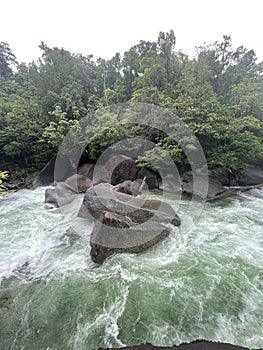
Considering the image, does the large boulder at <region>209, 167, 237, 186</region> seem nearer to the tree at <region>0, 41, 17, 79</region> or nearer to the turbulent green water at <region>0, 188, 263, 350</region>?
the turbulent green water at <region>0, 188, 263, 350</region>

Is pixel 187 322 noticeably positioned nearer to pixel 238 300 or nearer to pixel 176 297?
pixel 176 297

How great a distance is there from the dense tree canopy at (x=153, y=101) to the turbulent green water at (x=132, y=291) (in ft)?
22.3

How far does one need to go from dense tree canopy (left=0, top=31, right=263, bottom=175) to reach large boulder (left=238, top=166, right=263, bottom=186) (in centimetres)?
77

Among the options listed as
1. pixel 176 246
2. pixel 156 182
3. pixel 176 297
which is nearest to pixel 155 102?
pixel 156 182

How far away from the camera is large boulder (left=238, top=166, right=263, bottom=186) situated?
41.1ft

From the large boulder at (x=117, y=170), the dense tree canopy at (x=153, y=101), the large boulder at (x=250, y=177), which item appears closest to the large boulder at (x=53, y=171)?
the dense tree canopy at (x=153, y=101)

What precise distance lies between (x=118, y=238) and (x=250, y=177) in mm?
11256

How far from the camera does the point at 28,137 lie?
15.6 metres

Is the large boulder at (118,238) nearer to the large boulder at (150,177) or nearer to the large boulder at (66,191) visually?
the large boulder at (66,191)

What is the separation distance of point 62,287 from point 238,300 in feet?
12.2

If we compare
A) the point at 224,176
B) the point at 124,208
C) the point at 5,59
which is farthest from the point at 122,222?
the point at 5,59

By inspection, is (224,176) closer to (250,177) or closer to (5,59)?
(250,177)

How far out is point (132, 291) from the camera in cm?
409

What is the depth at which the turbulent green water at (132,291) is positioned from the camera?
323 centimetres
